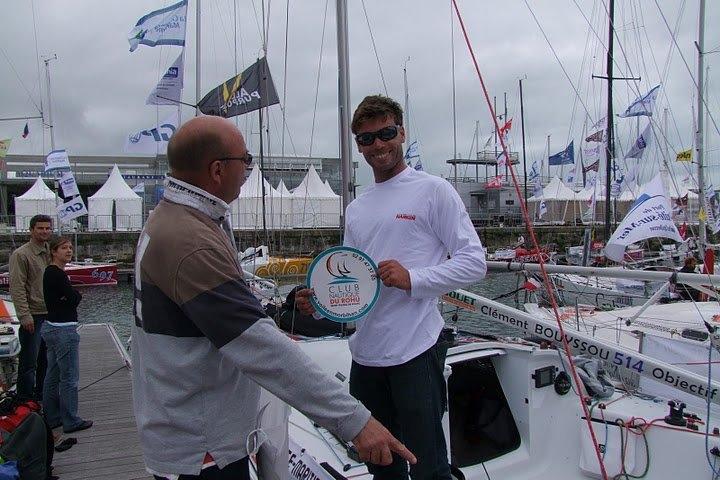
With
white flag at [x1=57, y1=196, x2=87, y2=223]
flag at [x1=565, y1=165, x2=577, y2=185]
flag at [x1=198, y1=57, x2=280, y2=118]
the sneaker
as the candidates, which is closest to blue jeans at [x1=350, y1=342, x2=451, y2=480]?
the sneaker

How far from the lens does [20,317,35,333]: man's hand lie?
5625mm

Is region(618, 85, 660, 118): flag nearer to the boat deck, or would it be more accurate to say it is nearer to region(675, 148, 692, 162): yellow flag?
region(675, 148, 692, 162): yellow flag

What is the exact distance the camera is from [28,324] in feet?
18.6

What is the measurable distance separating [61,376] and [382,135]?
14.7ft

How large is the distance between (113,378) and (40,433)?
13.0 ft

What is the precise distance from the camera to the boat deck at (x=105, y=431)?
470 centimetres

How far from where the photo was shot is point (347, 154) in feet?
19.1

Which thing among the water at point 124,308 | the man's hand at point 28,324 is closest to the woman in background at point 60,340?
the man's hand at point 28,324

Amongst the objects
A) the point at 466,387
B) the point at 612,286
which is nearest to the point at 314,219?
the point at 612,286

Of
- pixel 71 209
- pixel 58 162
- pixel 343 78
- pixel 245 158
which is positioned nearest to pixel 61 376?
pixel 343 78

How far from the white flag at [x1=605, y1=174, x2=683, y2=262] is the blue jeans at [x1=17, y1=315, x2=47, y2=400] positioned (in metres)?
7.87

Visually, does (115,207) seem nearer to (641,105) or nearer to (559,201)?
(641,105)

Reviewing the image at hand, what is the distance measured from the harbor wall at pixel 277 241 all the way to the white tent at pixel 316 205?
87 cm

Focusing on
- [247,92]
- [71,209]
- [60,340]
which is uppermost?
[247,92]
